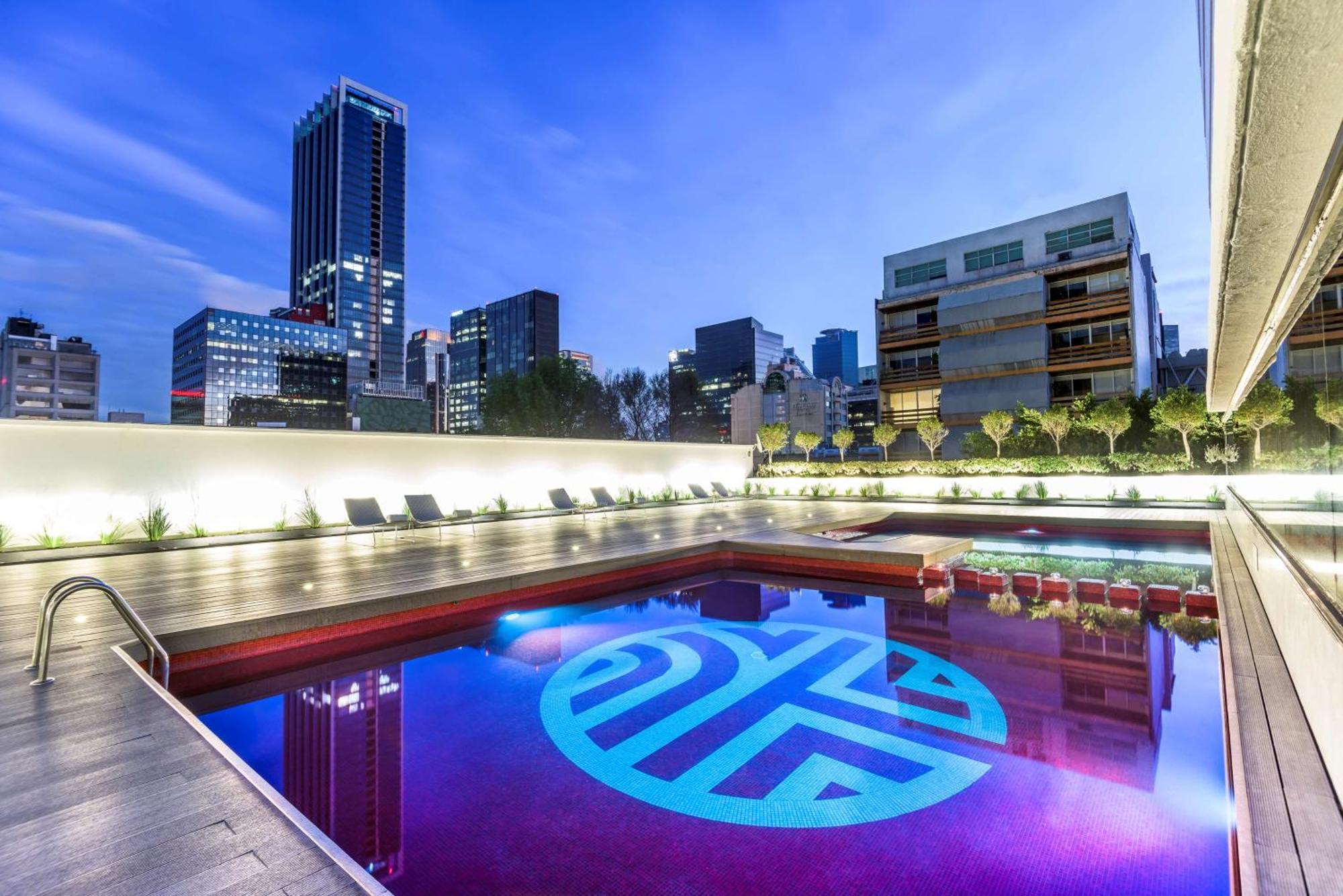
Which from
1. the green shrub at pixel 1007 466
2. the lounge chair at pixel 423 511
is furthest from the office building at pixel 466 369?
the lounge chair at pixel 423 511

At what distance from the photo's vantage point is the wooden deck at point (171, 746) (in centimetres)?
182

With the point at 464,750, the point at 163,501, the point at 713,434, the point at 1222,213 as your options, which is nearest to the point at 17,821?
the point at 464,750

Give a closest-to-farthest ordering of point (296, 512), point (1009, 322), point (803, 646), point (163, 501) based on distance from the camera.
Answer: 1. point (803, 646)
2. point (163, 501)
3. point (296, 512)
4. point (1009, 322)

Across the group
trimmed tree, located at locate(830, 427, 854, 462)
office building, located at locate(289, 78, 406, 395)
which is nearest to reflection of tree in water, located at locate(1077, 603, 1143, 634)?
trimmed tree, located at locate(830, 427, 854, 462)

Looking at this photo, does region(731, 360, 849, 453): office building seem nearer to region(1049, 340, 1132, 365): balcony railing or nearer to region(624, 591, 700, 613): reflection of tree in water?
region(1049, 340, 1132, 365): balcony railing

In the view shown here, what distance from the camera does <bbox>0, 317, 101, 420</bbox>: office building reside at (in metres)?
70.4

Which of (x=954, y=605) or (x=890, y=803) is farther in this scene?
(x=954, y=605)

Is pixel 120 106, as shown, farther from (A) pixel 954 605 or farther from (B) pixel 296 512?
(A) pixel 954 605

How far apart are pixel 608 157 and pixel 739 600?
88.3 metres

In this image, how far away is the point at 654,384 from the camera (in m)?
41.2

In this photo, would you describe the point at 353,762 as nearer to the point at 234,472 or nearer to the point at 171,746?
Answer: the point at 171,746

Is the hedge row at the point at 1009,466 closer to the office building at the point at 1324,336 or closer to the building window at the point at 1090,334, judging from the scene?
the building window at the point at 1090,334

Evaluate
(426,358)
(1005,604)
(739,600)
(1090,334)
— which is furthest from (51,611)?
(426,358)

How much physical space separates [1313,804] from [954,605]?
473cm
